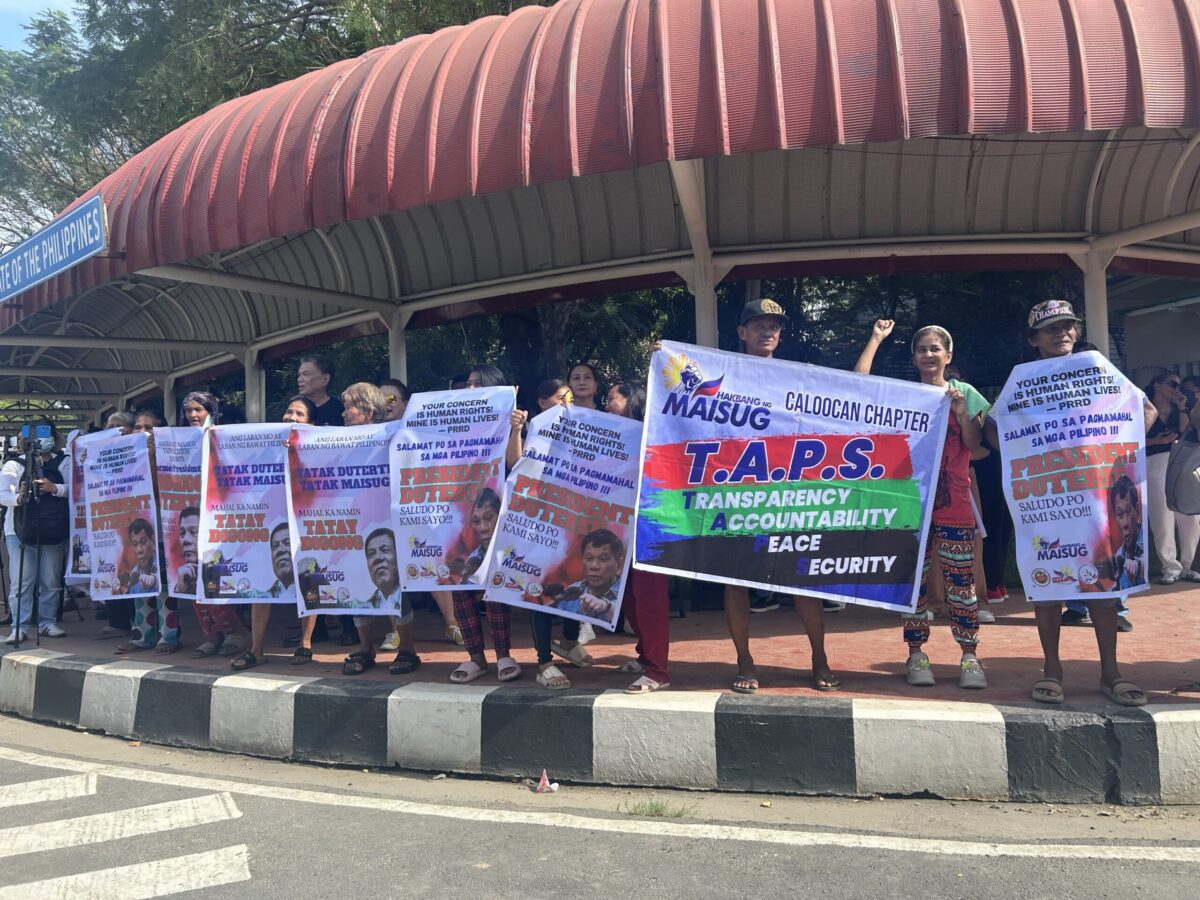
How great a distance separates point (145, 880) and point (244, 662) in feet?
7.48

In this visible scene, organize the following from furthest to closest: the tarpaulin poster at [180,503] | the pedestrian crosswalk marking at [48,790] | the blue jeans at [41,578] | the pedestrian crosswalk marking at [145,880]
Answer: the blue jeans at [41,578] → the tarpaulin poster at [180,503] → the pedestrian crosswalk marking at [48,790] → the pedestrian crosswalk marking at [145,880]

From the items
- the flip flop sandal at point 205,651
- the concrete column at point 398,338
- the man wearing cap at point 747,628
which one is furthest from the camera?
the concrete column at point 398,338

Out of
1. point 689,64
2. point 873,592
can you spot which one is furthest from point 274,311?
point 873,592

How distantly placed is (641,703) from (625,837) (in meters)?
0.74

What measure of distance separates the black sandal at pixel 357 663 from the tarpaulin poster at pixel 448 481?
0.60 meters

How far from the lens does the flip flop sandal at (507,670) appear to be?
4.73 m

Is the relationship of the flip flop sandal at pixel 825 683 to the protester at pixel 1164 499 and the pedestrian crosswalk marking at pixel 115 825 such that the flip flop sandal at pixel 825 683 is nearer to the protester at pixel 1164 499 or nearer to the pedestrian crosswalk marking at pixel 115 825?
the pedestrian crosswalk marking at pixel 115 825

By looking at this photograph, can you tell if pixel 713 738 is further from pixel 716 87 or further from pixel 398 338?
pixel 398 338

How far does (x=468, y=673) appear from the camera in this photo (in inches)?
189

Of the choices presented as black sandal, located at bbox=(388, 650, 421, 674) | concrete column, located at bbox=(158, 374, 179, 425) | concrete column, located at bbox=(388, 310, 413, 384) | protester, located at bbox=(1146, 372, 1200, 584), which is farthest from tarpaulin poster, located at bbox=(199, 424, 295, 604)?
concrete column, located at bbox=(158, 374, 179, 425)

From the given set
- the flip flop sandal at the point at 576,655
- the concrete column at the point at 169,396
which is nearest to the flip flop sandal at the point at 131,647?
the flip flop sandal at the point at 576,655

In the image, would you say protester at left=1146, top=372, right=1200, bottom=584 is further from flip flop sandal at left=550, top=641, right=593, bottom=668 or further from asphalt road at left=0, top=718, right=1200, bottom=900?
flip flop sandal at left=550, top=641, right=593, bottom=668

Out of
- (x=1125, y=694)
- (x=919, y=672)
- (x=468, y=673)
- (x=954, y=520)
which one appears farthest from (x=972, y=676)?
(x=468, y=673)

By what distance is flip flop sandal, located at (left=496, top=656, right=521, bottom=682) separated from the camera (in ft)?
15.5
